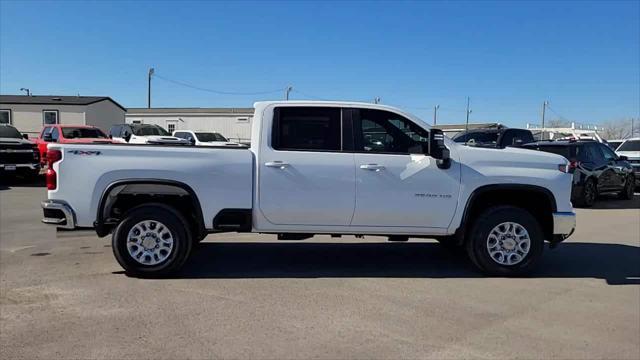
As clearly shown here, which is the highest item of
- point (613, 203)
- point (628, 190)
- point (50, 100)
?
point (50, 100)

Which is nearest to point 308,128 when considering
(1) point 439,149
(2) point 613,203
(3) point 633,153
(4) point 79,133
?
(1) point 439,149

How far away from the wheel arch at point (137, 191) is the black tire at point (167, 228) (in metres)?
0.18

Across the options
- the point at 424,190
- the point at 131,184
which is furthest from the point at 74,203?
the point at 424,190

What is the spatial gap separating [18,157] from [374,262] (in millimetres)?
14350

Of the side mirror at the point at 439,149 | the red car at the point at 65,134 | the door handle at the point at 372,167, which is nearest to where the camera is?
the side mirror at the point at 439,149

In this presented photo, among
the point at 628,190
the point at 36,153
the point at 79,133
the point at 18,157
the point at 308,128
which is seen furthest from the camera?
the point at 79,133

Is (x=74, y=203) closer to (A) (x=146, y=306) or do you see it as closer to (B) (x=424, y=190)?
(A) (x=146, y=306)

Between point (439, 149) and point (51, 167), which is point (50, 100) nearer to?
point (51, 167)

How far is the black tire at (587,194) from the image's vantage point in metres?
13.3

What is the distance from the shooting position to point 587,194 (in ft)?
43.8

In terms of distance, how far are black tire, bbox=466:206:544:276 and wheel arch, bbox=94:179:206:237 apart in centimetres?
330

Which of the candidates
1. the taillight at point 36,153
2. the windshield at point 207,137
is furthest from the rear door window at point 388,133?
the windshield at point 207,137

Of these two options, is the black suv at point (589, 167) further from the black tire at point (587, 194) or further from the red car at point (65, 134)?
the red car at point (65, 134)

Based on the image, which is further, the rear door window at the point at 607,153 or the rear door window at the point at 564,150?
the rear door window at the point at 607,153
